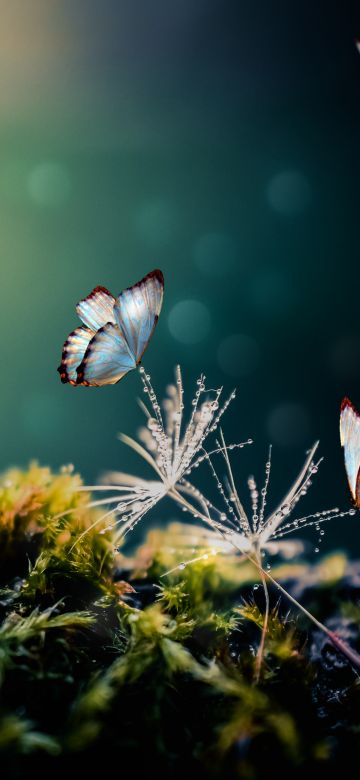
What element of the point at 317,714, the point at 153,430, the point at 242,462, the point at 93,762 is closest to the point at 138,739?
the point at 93,762

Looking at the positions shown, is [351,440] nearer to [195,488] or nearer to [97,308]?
[195,488]

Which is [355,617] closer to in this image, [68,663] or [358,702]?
[358,702]

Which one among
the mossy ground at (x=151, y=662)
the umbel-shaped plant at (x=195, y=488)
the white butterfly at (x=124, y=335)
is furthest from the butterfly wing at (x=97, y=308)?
the mossy ground at (x=151, y=662)

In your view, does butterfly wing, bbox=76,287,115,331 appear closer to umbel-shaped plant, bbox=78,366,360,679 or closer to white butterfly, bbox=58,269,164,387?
white butterfly, bbox=58,269,164,387

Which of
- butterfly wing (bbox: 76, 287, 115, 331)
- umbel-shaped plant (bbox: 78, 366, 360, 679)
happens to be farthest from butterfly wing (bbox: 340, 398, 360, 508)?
butterfly wing (bbox: 76, 287, 115, 331)

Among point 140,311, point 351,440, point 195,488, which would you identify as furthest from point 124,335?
point 351,440
